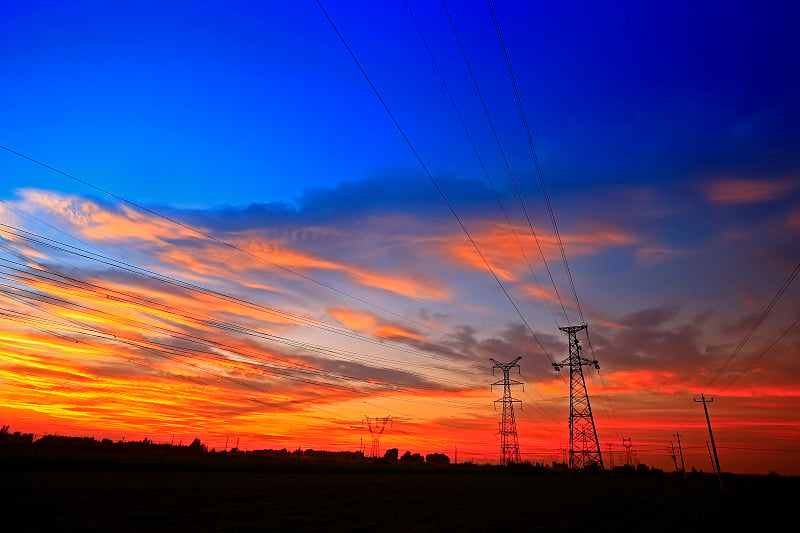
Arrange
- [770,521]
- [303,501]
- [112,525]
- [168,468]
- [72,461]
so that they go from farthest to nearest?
[168,468] < [72,461] < [303,501] < [770,521] < [112,525]

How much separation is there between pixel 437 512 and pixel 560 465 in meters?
178

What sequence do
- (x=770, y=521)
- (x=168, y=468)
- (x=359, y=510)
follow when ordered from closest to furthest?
1. (x=359, y=510)
2. (x=770, y=521)
3. (x=168, y=468)

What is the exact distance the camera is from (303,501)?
30328 mm

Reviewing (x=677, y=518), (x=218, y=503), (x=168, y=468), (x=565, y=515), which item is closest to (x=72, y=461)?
(x=168, y=468)

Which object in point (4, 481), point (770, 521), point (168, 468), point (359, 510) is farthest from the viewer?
point (168, 468)

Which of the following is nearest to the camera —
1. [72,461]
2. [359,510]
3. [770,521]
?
[359,510]

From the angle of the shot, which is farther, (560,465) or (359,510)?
(560,465)

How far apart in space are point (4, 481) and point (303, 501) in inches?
921

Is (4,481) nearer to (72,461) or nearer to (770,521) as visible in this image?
(72,461)

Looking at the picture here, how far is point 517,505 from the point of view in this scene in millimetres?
31797

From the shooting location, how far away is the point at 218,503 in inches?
1066

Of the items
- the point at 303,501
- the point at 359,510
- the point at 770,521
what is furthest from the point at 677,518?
the point at 303,501

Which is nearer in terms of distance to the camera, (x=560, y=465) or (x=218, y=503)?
(x=218, y=503)

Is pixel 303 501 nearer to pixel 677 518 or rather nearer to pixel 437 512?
pixel 437 512
